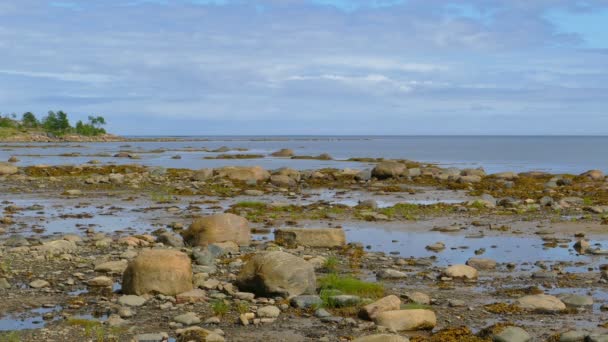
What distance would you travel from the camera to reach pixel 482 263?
613 inches

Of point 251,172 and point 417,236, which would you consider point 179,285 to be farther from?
point 251,172

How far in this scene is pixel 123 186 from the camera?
36.4 meters

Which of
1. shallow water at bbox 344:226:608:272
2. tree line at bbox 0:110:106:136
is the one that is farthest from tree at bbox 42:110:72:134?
shallow water at bbox 344:226:608:272

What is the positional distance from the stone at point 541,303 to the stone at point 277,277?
141 inches

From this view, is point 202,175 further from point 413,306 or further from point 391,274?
point 413,306

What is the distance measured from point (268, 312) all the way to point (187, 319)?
1274 millimetres

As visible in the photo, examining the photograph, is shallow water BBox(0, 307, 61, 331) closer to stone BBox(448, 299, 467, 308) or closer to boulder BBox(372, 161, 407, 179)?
stone BBox(448, 299, 467, 308)

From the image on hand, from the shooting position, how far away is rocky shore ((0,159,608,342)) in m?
10.5

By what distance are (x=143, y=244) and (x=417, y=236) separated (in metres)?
7.96

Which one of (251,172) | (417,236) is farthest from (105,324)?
(251,172)

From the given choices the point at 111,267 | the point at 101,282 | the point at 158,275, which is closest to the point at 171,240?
the point at 111,267

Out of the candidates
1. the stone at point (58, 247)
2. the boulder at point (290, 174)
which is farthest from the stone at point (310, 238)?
the boulder at point (290, 174)

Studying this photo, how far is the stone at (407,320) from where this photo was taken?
1041cm

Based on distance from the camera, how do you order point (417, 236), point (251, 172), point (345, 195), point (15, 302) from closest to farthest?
point (15, 302) < point (417, 236) < point (345, 195) < point (251, 172)
